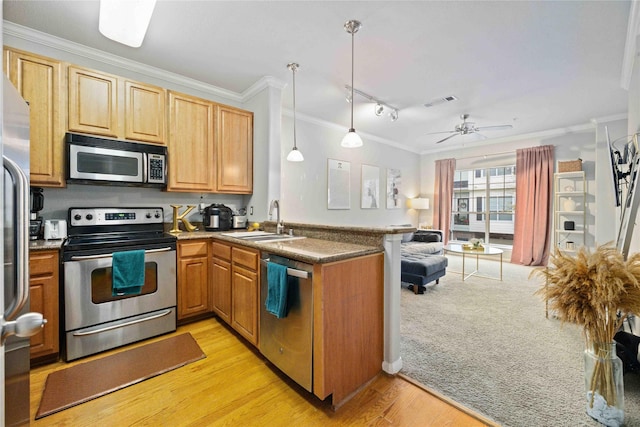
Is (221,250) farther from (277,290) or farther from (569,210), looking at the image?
(569,210)

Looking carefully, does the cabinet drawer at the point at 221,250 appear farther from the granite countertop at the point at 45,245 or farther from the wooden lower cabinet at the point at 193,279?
the granite countertop at the point at 45,245

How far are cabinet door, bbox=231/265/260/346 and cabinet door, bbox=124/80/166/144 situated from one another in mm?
1654

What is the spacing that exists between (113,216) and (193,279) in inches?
38.5

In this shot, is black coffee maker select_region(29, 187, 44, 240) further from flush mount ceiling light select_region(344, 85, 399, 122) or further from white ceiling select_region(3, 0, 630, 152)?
flush mount ceiling light select_region(344, 85, 399, 122)

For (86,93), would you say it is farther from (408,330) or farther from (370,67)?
(408,330)

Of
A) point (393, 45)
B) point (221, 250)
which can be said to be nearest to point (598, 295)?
point (393, 45)

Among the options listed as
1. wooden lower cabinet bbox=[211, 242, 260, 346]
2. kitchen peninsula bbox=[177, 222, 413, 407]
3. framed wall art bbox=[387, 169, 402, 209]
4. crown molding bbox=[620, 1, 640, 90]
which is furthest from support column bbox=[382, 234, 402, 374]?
framed wall art bbox=[387, 169, 402, 209]

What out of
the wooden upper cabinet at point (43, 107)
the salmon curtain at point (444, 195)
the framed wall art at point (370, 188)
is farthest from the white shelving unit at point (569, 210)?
the wooden upper cabinet at point (43, 107)

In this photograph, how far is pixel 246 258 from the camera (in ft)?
7.30

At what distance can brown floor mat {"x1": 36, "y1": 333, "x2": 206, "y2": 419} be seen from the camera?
1698 millimetres

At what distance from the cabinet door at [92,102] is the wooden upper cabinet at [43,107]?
8 centimetres

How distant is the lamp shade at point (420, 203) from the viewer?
6707 mm

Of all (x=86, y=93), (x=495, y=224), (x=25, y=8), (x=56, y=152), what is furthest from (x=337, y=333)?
(x=495, y=224)

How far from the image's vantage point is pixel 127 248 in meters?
2.29
